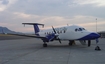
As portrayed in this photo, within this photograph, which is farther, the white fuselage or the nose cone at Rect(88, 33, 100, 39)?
the white fuselage

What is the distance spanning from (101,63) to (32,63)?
4.05 meters

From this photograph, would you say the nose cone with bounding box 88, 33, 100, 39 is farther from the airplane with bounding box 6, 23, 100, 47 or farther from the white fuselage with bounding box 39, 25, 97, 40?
the white fuselage with bounding box 39, 25, 97, 40

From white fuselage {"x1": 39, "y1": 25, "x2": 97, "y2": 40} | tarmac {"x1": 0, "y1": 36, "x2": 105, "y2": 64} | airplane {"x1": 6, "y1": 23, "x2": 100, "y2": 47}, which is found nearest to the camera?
tarmac {"x1": 0, "y1": 36, "x2": 105, "y2": 64}

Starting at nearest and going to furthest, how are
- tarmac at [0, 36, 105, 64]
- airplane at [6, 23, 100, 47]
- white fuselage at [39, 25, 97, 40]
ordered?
tarmac at [0, 36, 105, 64], airplane at [6, 23, 100, 47], white fuselage at [39, 25, 97, 40]

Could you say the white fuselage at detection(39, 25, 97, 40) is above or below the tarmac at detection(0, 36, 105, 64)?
above

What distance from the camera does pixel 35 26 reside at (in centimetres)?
3005

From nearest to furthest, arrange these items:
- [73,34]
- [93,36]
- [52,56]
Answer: [52,56]
[93,36]
[73,34]

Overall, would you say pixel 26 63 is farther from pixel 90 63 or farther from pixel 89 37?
pixel 89 37

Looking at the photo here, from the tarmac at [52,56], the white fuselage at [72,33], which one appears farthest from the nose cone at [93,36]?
the tarmac at [52,56]

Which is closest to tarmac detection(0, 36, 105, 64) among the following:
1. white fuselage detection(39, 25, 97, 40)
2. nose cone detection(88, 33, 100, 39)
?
nose cone detection(88, 33, 100, 39)

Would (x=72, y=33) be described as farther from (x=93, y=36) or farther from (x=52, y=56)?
(x=52, y=56)

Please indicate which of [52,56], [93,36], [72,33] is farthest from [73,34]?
[52,56]

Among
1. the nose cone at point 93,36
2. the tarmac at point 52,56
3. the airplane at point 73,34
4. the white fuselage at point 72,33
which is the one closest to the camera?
the tarmac at point 52,56

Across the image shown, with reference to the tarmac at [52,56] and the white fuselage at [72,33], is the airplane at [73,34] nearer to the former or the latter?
the white fuselage at [72,33]
